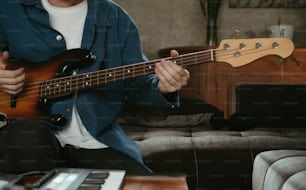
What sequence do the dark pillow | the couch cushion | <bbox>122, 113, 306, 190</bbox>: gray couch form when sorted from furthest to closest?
the dark pillow, <bbox>122, 113, 306, 190</bbox>: gray couch, the couch cushion

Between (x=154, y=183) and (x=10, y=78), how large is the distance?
36cm

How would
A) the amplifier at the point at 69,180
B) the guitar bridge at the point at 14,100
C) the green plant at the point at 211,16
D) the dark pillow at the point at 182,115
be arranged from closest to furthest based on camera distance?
the amplifier at the point at 69,180, the guitar bridge at the point at 14,100, the dark pillow at the point at 182,115, the green plant at the point at 211,16

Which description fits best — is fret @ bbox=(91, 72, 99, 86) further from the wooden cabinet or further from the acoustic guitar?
the wooden cabinet

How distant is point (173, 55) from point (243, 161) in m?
0.33

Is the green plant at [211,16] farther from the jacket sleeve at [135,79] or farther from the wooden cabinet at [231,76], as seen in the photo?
the jacket sleeve at [135,79]

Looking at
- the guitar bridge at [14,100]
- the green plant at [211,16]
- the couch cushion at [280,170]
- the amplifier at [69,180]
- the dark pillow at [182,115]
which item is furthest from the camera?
the green plant at [211,16]

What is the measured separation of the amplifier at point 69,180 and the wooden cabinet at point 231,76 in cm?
60

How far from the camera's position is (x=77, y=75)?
81 cm

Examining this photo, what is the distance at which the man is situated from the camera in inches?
31.8

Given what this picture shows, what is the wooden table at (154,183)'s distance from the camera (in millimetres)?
617

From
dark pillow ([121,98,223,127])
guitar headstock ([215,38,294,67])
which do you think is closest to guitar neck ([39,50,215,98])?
guitar headstock ([215,38,294,67])

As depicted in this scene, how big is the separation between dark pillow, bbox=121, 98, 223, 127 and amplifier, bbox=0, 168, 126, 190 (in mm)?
538

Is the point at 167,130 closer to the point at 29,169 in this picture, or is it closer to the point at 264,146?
the point at 264,146

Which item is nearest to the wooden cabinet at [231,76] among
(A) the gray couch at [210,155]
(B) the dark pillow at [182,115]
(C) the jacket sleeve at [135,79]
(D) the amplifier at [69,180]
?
(B) the dark pillow at [182,115]
